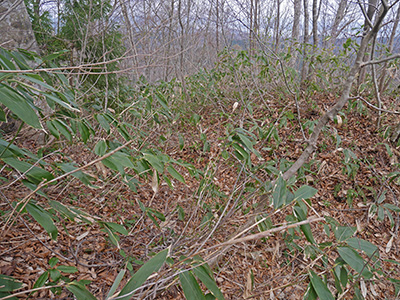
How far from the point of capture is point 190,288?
58 cm

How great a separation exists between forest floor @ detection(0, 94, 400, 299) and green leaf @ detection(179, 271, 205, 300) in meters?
0.10

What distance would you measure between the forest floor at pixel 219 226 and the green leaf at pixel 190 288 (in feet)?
0.32

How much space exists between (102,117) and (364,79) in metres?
4.32

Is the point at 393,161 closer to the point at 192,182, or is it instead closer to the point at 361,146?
the point at 361,146

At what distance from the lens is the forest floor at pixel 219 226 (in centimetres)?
150

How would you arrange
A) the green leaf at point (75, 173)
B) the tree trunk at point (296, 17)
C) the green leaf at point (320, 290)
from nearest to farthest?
the green leaf at point (320, 290), the green leaf at point (75, 173), the tree trunk at point (296, 17)

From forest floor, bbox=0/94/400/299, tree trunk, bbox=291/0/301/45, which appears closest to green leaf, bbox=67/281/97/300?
forest floor, bbox=0/94/400/299

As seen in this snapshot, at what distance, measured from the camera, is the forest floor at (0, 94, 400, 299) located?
4.91 ft

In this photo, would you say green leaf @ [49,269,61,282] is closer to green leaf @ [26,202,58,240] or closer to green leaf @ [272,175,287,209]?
green leaf @ [26,202,58,240]

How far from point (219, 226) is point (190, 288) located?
833mm

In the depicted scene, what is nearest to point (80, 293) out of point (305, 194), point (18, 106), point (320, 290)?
point (18, 106)

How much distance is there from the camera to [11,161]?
732mm

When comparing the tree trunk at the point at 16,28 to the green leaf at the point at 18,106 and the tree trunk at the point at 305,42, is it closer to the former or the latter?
the green leaf at the point at 18,106

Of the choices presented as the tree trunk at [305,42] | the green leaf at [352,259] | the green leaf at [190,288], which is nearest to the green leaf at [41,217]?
the green leaf at [190,288]
